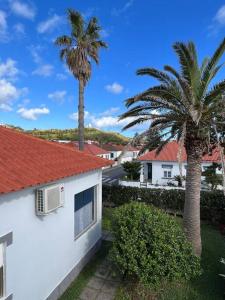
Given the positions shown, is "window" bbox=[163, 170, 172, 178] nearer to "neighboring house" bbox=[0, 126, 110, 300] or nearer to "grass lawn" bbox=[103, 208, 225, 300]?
"grass lawn" bbox=[103, 208, 225, 300]

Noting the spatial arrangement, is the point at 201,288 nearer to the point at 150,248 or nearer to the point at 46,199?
the point at 150,248

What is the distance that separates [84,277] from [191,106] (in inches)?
279

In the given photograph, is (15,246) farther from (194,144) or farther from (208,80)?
(208,80)

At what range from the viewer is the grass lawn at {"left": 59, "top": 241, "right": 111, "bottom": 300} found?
7996mm

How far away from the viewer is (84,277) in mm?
9133

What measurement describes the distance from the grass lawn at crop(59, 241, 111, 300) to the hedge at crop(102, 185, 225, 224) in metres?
7.07

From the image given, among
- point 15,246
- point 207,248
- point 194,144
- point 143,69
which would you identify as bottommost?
point 207,248

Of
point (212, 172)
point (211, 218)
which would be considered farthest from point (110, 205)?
point (212, 172)

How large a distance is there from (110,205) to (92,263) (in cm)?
1002

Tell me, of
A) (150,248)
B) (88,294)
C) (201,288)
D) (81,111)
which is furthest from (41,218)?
(81,111)

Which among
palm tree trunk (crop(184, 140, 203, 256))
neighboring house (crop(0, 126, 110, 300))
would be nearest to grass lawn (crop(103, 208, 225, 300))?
palm tree trunk (crop(184, 140, 203, 256))

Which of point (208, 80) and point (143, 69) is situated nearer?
point (208, 80)

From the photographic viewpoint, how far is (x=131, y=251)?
761 centimetres

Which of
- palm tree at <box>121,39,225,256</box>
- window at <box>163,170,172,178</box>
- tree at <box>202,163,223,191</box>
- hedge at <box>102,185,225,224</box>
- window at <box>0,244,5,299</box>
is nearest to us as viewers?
window at <box>0,244,5,299</box>
